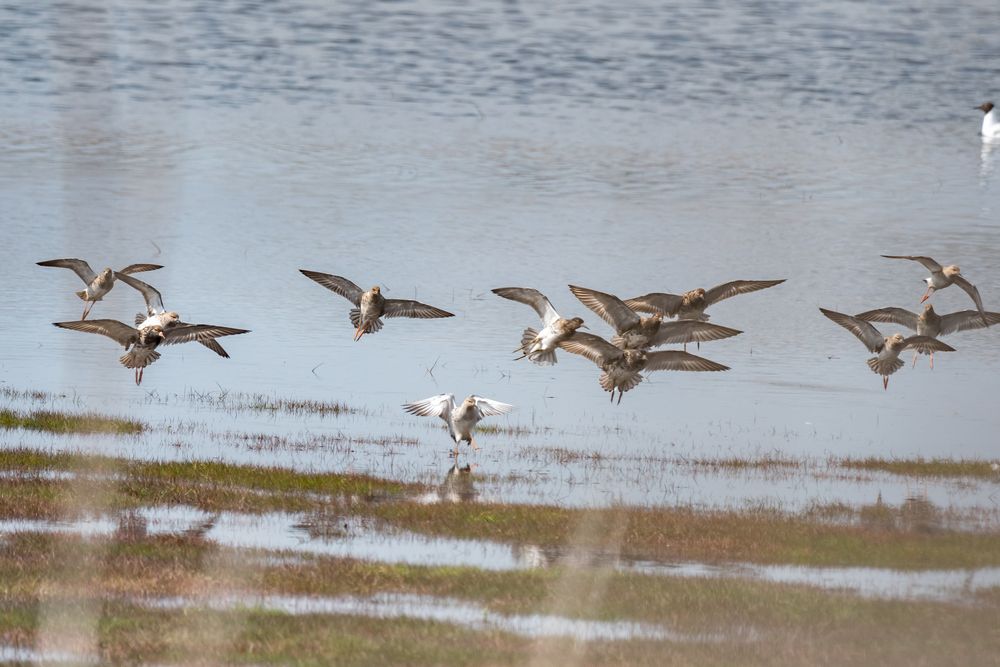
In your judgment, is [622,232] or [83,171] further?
[83,171]

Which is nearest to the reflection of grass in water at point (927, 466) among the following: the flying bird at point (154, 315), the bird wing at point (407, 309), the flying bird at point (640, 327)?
the flying bird at point (640, 327)

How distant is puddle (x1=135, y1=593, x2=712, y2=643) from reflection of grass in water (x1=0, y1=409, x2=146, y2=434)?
26.9 ft

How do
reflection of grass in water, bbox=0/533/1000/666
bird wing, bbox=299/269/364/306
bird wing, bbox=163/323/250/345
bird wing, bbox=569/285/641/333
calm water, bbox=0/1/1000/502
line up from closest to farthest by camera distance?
reflection of grass in water, bbox=0/533/1000/666 < bird wing, bbox=569/285/641/333 < bird wing, bbox=299/269/364/306 < bird wing, bbox=163/323/250/345 < calm water, bbox=0/1/1000/502

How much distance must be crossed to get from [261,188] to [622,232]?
12.4 meters

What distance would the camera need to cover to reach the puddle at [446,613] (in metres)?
14.5

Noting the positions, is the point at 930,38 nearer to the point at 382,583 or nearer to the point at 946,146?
the point at 946,146

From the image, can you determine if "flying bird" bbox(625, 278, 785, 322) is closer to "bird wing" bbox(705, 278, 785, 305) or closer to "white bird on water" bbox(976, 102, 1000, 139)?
"bird wing" bbox(705, 278, 785, 305)

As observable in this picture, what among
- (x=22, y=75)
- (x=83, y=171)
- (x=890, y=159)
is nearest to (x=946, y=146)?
(x=890, y=159)

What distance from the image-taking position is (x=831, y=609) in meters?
15.6

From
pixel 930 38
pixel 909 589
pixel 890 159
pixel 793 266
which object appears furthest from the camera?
pixel 930 38

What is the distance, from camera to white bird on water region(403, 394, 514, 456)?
22.0m

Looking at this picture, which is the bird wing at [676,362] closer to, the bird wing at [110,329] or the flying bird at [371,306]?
the flying bird at [371,306]

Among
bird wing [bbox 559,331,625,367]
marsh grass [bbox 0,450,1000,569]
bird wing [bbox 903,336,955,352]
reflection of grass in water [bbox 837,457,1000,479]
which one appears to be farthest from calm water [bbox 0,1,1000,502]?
bird wing [bbox 559,331,625,367]

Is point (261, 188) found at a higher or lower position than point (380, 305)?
lower
